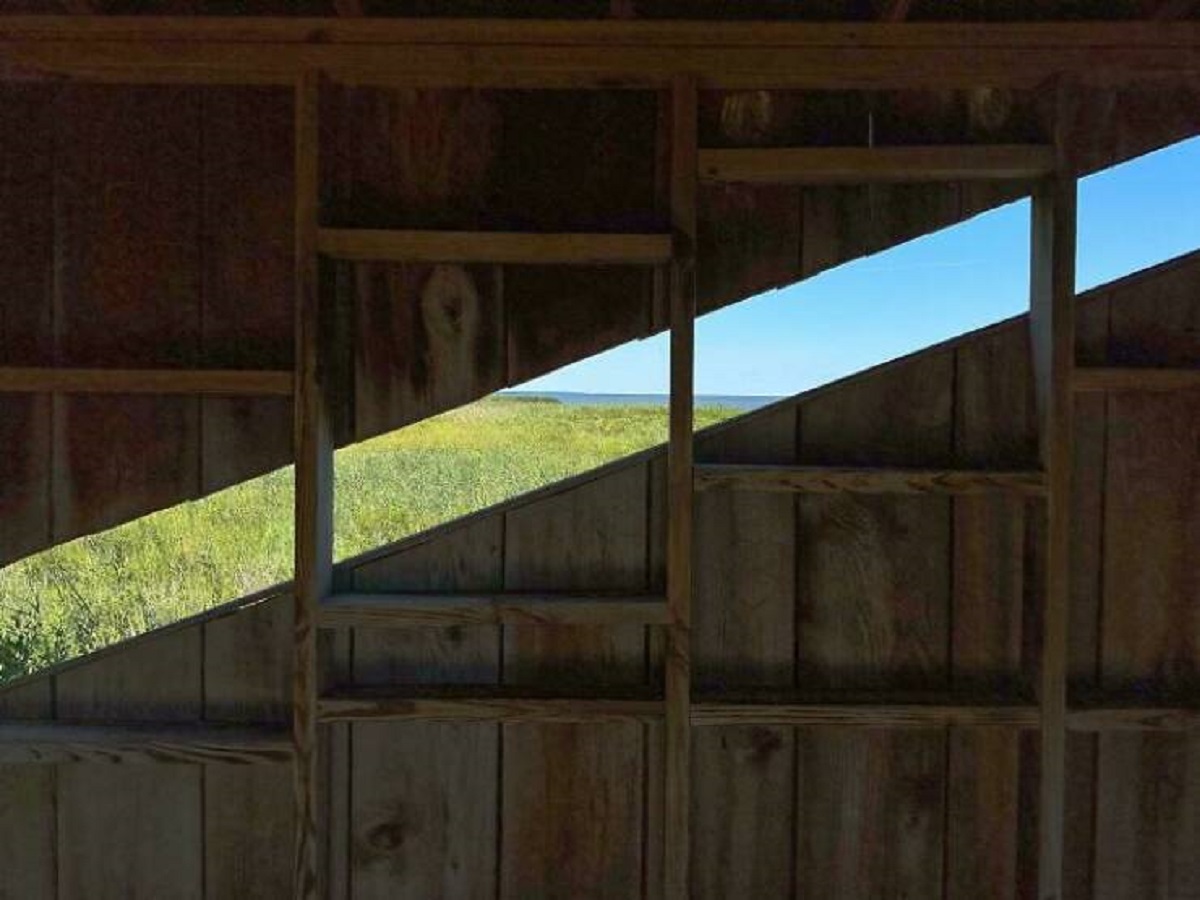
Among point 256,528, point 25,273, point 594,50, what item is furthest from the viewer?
point 256,528

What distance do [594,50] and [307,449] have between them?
3.20ft

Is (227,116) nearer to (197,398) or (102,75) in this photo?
(102,75)

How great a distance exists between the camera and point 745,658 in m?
1.92

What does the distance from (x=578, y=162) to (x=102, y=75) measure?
97 centimetres

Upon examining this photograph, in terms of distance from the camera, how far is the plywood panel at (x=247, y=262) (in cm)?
186

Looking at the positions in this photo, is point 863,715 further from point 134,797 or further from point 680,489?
point 134,797

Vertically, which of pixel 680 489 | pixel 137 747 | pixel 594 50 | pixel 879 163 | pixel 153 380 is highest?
pixel 594 50

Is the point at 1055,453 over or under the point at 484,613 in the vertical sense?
over

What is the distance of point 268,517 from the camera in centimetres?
287

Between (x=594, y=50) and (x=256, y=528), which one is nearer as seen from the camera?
(x=594, y=50)

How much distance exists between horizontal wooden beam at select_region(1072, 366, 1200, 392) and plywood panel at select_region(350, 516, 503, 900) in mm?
1340

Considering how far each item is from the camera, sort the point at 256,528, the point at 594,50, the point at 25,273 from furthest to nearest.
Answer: the point at 256,528
the point at 25,273
the point at 594,50

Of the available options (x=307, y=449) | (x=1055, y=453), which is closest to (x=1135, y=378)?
(x=1055, y=453)

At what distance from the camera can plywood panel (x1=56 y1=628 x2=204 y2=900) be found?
1908mm
